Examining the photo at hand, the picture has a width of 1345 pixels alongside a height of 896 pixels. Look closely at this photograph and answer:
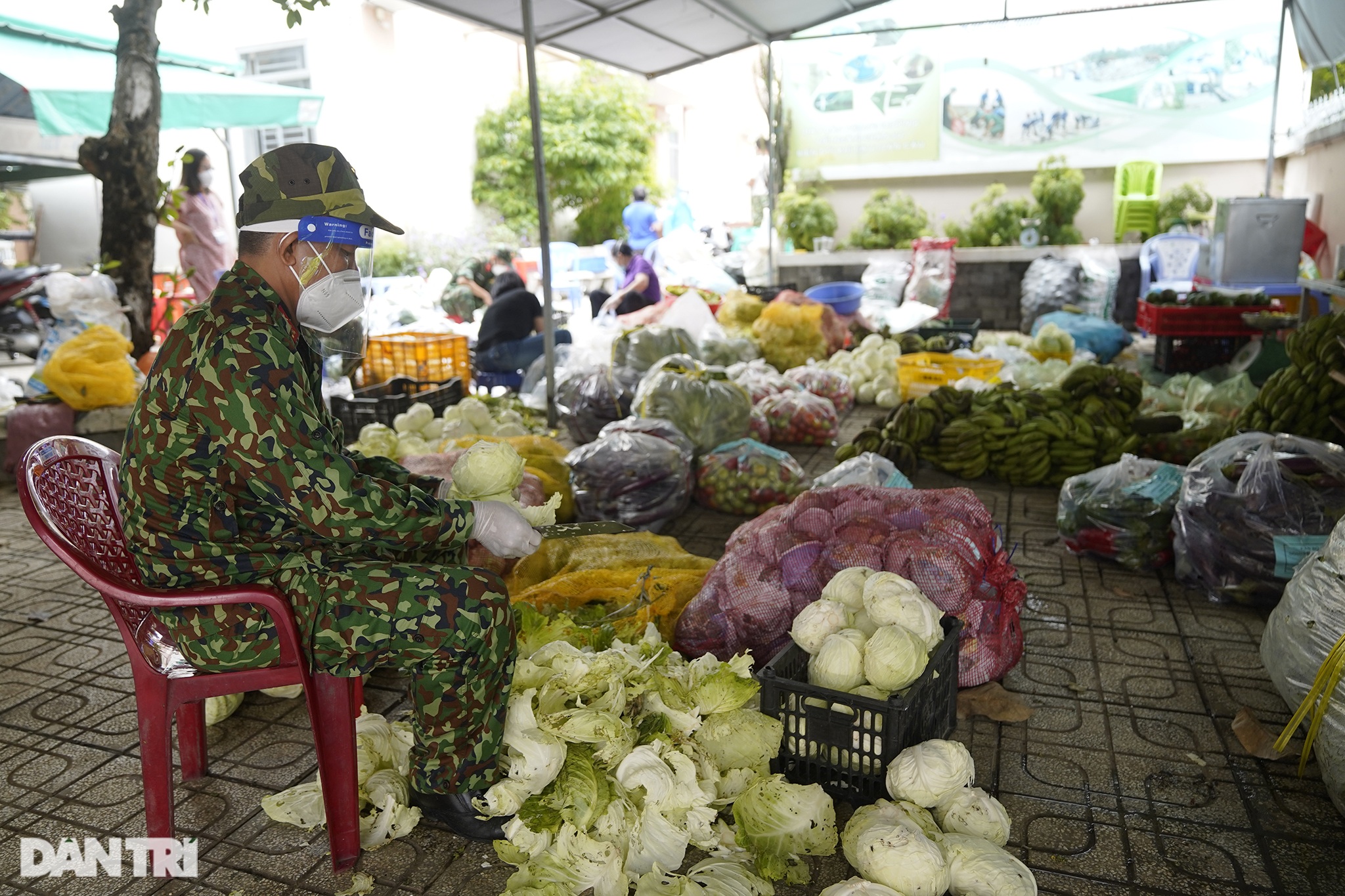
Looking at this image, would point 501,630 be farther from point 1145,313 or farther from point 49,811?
point 1145,313

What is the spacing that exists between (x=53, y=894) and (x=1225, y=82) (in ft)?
46.9

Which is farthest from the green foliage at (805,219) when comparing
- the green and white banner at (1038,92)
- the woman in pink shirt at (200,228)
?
the woman in pink shirt at (200,228)

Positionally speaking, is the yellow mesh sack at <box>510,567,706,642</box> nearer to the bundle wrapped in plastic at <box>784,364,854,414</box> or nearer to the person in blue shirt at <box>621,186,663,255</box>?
the bundle wrapped in plastic at <box>784,364,854,414</box>

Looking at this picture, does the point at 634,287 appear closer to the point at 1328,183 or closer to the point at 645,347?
the point at 645,347

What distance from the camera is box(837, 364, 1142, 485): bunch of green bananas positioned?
5297 mm

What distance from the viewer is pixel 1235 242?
314 inches

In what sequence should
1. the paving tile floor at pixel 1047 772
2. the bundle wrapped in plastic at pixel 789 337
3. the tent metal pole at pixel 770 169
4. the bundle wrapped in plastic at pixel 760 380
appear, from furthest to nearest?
the tent metal pole at pixel 770 169, the bundle wrapped in plastic at pixel 789 337, the bundle wrapped in plastic at pixel 760 380, the paving tile floor at pixel 1047 772

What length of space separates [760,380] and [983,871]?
515cm

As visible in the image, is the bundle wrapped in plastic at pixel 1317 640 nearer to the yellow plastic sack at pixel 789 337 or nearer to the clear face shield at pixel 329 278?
the clear face shield at pixel 329 278

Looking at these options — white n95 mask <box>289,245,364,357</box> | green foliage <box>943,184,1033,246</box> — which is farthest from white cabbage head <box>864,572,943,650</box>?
green foliage <box>943,184,1033,246</box>

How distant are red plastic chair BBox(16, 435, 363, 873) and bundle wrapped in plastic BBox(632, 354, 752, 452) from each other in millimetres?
3388

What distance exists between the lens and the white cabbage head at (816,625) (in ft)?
8.36

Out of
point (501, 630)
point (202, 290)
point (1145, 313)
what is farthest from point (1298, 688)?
point (202, 290)

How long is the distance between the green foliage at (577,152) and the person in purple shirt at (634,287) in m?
8.97
